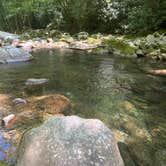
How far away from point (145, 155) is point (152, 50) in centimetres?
855

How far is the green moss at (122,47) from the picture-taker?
1134 centimetres

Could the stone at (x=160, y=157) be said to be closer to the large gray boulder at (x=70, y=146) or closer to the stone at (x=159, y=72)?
the large gray boulder at (x=70, y=146)

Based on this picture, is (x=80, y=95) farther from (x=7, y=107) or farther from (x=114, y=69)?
(x=114, y=69)

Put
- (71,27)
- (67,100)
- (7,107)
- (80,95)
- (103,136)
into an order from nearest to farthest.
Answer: (103,136)
(7,107)
(67,100)
(80,95)
(71,27)

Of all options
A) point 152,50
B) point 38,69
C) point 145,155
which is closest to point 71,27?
point 152,50

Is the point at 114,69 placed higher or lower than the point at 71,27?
higher

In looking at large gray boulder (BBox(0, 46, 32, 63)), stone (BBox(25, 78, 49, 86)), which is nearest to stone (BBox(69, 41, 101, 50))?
large gray boulder (BBox(0, 46, 32, 63))

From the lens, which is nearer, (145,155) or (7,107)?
(145,155)

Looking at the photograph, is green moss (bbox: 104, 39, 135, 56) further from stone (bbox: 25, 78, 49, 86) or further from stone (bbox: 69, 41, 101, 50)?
stone (bbox: 25, 78, 49, 86)

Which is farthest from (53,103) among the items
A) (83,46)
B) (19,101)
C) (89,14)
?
(89,14)

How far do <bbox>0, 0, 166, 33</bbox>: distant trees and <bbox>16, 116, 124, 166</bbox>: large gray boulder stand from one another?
1277 centimetres

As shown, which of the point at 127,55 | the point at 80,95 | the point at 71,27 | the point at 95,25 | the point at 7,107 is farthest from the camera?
the point at 71,27

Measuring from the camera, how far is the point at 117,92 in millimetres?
6113

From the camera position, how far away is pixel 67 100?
534 centimetres
